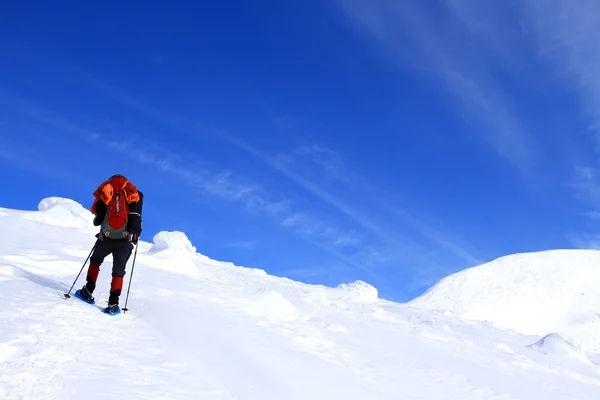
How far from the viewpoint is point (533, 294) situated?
124 ft

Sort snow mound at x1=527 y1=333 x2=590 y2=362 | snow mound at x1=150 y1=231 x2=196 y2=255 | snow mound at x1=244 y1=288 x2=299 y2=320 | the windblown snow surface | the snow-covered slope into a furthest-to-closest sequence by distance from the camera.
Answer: the snow-covered slope → snow mound at x1=150 y1=231 x2=196 y2=255 → snow mound at x1=527 y1=333 x2=590 y2=362 → snow mound at x1=244 y1=288 x2=299 y2=320 → the windblown snow surface

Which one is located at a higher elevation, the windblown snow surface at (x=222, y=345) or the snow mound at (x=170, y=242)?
the snow mound at (x=170, y=242)

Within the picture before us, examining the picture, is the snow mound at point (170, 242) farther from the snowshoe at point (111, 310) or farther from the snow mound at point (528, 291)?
the snow mound at point (528, 291)

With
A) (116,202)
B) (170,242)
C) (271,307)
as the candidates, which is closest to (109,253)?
(116,202)

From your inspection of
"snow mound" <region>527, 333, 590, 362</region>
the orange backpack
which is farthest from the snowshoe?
"snow mound" <region>527, 333, 590, 362</region>

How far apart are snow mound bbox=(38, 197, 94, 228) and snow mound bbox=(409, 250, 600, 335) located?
21.9 meters

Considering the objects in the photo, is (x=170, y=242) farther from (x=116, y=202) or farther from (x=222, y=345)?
(x=222, y=345)

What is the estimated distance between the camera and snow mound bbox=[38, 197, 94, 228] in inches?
872

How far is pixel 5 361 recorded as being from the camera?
4.71 metres

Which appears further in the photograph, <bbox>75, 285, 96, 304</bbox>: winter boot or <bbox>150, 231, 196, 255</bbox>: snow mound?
<bbox>150, 231, 196, 255</bbox>: snow mound

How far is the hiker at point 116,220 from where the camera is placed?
8.01 meters

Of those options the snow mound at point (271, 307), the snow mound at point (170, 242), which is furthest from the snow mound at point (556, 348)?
the snow mound at point (170, 242)

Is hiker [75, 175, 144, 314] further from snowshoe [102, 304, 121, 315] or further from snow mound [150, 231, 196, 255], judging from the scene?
snow mound [150, 231, 196, 255]

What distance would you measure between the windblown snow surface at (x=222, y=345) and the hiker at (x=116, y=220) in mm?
653
